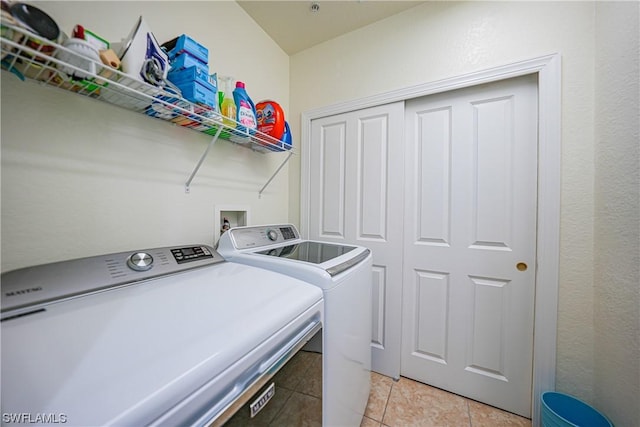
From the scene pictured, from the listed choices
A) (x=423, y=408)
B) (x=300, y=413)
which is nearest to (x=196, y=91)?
(x=300, y=413)

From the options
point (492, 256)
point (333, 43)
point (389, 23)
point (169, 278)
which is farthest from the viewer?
point (333, 43)

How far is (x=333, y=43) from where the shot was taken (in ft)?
6.80

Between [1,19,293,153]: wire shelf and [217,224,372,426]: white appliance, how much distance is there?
0.65m

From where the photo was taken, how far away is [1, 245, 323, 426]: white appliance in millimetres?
385

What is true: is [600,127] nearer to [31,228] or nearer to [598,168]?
[598,168]

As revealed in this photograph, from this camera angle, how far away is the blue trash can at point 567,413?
3.81ft

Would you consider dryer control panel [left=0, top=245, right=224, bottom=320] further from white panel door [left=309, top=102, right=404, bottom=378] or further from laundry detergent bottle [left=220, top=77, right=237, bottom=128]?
white panel door [left=309, top=102, right=404, bottom=378]

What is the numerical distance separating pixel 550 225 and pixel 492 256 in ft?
1.19

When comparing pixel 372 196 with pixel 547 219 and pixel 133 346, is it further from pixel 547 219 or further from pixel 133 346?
pixel 133 346

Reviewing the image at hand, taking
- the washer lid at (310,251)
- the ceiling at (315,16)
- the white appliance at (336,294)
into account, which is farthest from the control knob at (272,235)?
the ceiling at (315,16)

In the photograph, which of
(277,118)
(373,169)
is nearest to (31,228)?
(277,118)

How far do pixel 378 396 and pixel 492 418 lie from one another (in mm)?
721

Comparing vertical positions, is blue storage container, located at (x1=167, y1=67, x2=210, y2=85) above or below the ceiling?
below

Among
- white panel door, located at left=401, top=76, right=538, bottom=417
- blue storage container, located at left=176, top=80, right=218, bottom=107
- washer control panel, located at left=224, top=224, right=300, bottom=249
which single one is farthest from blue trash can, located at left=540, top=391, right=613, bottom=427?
blue storage container, located at left=176, top=80, right=218, bottom=107
